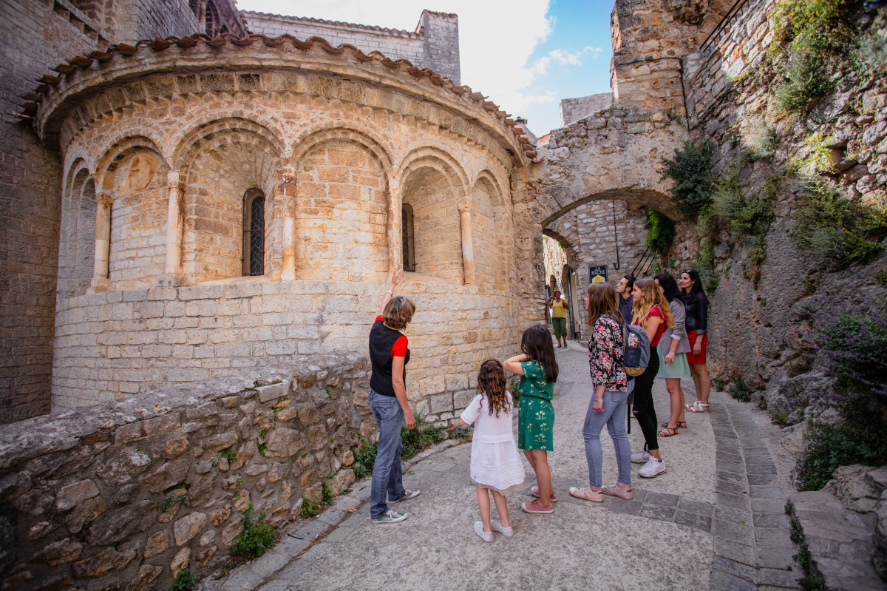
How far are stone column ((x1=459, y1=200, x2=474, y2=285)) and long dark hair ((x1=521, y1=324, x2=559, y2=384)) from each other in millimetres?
3820

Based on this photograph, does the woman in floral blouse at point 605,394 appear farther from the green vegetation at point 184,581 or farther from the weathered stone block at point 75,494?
the weathered stone block at point 75,494

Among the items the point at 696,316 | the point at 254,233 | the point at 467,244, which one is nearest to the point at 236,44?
the point at 254,233

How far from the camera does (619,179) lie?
8555mm

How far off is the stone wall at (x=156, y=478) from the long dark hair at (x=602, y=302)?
253cm

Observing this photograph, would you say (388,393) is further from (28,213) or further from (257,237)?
(28,213)

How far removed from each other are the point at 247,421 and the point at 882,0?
22.2 feet

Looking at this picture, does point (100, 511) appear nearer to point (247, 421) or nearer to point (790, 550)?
point (247, 421)

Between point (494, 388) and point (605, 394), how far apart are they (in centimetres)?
103

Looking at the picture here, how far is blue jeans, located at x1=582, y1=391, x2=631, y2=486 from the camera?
342 cm

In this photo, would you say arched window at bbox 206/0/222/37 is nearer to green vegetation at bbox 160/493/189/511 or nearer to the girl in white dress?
green vegetation at bbox 160/493/189/511

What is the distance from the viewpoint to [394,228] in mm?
6172

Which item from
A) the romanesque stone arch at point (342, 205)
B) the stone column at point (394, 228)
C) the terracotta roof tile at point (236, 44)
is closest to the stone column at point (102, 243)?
the terracotta roof tile at point (236, 44)

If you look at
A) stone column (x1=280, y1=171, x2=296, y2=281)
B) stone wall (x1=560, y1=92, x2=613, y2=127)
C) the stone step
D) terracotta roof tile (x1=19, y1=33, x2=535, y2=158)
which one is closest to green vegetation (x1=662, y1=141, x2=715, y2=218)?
terracotta roof tile (x1=19, y1=33, x2=535, y2=158)

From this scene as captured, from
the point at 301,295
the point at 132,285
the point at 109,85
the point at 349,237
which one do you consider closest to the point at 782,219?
the point at 349,237
